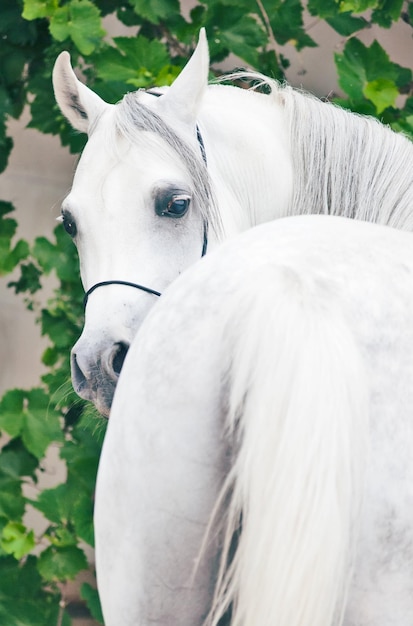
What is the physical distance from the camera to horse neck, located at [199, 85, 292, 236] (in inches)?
40.8

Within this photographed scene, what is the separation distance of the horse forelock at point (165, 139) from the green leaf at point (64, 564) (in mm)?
968

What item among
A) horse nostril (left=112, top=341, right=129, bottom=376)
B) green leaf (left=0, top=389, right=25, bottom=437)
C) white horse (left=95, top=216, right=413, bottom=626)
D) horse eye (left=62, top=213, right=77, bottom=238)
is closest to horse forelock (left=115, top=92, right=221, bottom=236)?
horse eye (left=62, top=213, right=77, bottom=238)

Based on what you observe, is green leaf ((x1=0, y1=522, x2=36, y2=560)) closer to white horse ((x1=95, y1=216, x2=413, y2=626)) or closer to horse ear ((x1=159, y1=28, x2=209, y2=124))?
horse ear ((x1=159, y1=28, x2=209, y2=124))

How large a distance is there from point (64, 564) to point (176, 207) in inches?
40.2

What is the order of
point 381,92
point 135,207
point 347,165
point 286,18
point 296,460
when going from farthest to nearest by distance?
1. point 286,18
2. point 381,92
3. point 347,165
4. point 135,207
5. point 296,460

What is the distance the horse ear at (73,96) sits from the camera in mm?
1079

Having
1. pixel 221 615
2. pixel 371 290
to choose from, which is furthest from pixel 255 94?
pixel 221 615

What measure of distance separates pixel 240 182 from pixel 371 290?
0.48m

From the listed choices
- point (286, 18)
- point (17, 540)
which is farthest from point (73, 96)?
point (17, 540)

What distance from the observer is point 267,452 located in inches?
21.6

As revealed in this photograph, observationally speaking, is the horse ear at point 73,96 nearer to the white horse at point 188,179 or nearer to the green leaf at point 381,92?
the white horse at point 188,179

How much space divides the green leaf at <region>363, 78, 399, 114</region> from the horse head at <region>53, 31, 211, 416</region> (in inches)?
25.9

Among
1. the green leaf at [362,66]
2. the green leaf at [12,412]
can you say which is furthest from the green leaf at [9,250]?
the green leaf at [362,66]

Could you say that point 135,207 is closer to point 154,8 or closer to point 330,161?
point 330,161
